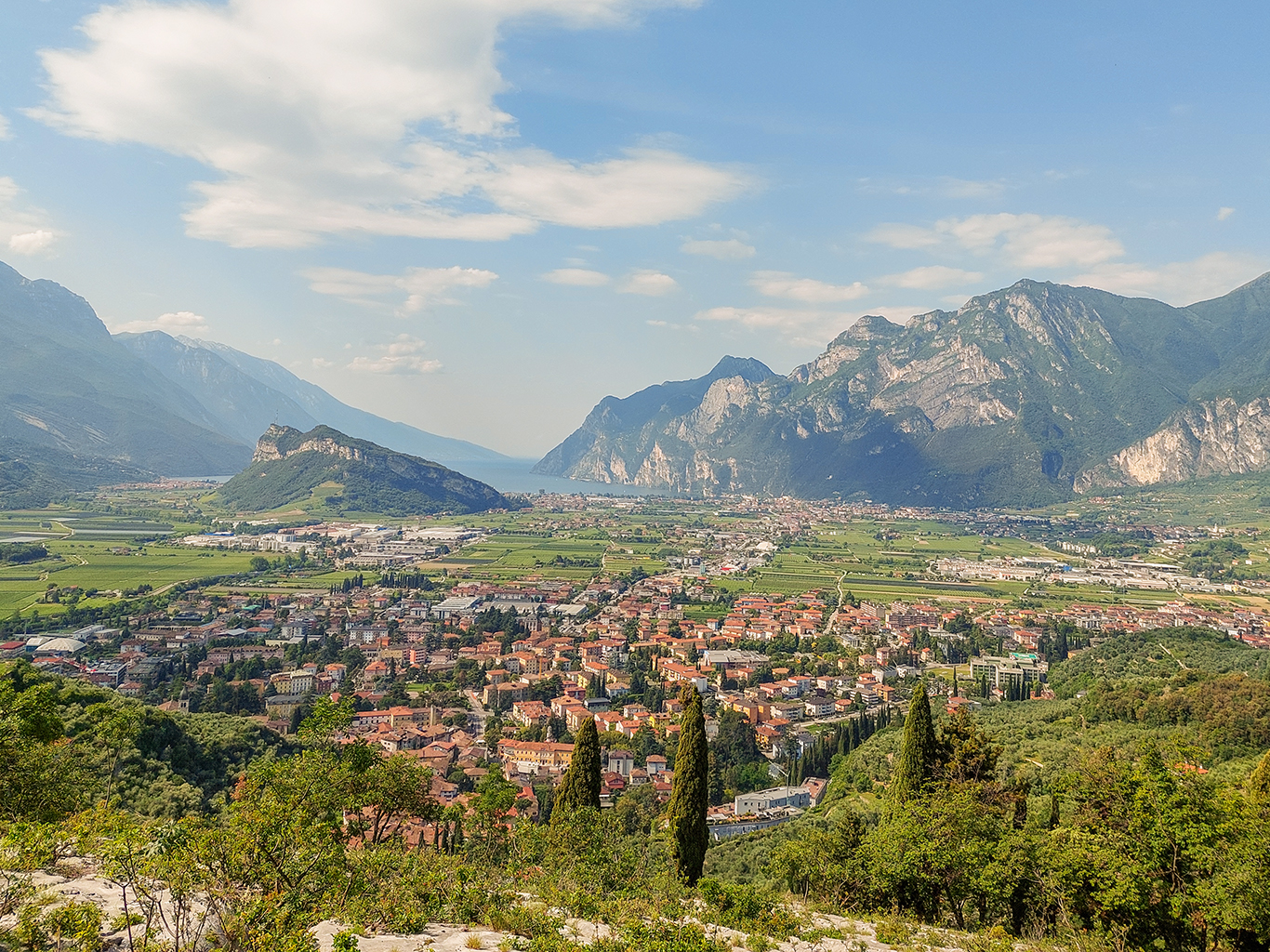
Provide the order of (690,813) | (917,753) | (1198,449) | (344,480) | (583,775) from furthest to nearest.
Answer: (1198,449) → (344,480) → (917,753) → (583,775) → (690,813)

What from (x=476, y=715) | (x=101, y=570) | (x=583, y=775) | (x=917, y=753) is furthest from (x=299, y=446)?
(x=917, y=753)

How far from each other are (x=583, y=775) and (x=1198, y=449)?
209575 millimetres

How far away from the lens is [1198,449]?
17600 cm

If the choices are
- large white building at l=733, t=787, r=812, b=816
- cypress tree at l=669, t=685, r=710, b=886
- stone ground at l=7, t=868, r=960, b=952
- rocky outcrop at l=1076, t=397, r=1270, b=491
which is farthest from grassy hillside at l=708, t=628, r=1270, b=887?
rocky outcrop at l=1076, t=397, r=1270, b=491

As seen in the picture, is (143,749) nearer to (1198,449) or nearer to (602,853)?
(602,853)

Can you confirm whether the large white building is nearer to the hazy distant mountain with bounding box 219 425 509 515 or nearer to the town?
the town

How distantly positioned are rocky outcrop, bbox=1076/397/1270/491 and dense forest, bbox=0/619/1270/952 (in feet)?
621

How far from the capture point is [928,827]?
615 inches

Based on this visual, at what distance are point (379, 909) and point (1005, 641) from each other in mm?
65374

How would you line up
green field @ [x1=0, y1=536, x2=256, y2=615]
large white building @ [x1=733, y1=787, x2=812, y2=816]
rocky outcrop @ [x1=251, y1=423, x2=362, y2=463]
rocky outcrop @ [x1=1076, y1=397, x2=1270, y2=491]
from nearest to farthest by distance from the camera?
1. large white building @ [x1=733, y1=787, x2=812, y2=816]
2. green field @ [x1=0, y1=536, x2=256, y2=615]
3. rocky outcrop @ [x1=251, y1=423, x2=362, y2=463]
4. rocky outcrop @ [x1=1076, y1=397, x2=1270, y2=491]

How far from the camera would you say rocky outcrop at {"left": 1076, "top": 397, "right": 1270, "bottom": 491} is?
554 feet

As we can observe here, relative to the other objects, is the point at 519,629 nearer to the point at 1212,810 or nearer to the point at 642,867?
the point at 642,867

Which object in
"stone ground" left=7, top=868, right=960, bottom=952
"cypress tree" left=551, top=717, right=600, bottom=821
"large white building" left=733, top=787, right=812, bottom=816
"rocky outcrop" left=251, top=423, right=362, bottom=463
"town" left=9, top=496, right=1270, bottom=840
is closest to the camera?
"stone ground" left=7, top=868, right=960, bottom=952

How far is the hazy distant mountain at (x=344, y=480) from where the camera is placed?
471 ft
